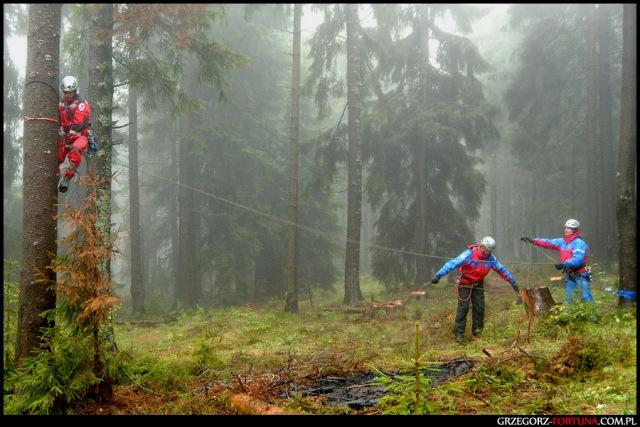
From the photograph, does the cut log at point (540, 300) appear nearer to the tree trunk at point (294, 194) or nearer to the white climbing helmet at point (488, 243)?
the white climbing helmet at point (488, 243)

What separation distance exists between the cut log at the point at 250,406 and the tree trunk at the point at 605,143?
49.4 ft

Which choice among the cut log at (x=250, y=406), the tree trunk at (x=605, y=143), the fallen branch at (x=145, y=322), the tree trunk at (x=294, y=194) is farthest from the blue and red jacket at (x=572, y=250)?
the fallen branch at (x=145, y=322)

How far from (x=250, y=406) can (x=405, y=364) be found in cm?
176

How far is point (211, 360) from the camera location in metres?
7.43

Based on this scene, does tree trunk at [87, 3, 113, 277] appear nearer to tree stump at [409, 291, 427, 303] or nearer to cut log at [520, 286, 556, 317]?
cut log at [520, 286, 556, 317]

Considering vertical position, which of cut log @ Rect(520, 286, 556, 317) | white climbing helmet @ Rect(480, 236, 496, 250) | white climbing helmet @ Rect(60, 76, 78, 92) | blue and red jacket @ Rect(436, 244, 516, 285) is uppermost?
white climbing helmet @ Rect(60, 76, 78, 92)

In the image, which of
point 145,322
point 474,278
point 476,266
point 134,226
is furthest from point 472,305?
point 134,226

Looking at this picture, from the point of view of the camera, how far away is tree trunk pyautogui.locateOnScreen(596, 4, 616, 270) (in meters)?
16.3

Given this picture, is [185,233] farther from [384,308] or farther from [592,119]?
[592,119]

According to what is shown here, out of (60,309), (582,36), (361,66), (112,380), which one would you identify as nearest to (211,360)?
(112,380)

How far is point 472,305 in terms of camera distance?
29.7 feet

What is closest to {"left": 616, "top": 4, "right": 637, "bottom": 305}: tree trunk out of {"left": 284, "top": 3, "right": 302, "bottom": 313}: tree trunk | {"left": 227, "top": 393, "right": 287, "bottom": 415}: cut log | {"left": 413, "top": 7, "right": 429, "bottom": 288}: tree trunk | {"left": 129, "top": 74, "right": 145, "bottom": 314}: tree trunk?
{"left": 227, "top": 393, "right": 287, "bottom": 415}: cut log

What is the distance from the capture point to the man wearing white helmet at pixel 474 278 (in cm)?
882

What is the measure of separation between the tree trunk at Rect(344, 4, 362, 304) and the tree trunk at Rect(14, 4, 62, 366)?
9959 millimetres
